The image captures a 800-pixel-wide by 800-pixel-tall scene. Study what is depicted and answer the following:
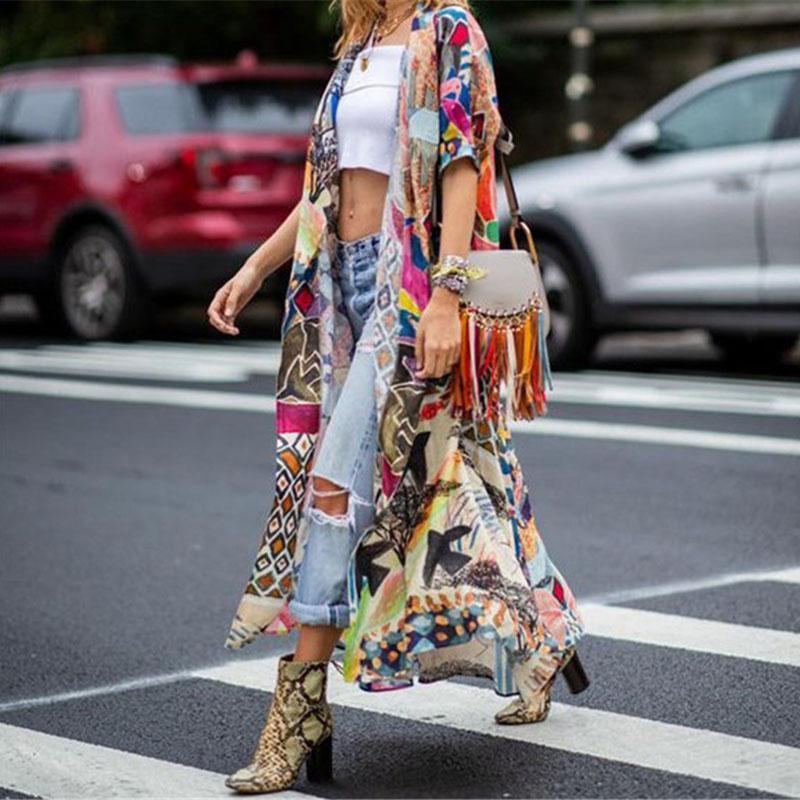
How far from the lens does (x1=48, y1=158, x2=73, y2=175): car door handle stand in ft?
49.7

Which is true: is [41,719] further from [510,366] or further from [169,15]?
[169,15]


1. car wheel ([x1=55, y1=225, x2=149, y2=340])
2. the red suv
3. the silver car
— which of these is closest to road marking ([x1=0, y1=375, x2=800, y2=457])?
the silver car

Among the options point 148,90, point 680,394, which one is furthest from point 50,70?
point 680,394

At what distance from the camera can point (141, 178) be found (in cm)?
1466

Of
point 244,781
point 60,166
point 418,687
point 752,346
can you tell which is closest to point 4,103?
point 60,166

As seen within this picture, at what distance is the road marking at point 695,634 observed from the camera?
5781 millimetres

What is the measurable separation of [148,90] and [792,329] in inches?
205

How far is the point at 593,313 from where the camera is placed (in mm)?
12617

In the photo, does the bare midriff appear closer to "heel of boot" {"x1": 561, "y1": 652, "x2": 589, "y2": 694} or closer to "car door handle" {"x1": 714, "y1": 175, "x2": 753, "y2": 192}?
"heel of boot" {"x1": 561, "y1": 652, "x2": 589, "y2": 694}

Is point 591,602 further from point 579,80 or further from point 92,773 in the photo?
point 579,80

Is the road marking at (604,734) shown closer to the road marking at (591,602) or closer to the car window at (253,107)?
the road marking at (591,602)

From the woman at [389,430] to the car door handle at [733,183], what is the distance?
23.7ft

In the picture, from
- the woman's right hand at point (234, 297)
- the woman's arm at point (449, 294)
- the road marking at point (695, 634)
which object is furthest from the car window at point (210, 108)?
the woman's arm at point (449, 294)

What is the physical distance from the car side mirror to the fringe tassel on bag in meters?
7.60
